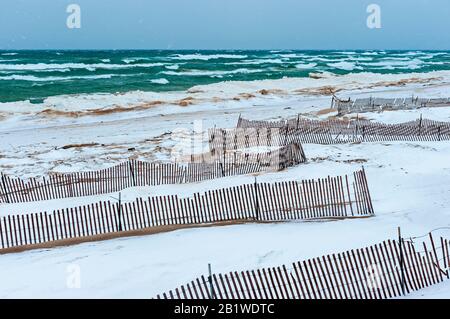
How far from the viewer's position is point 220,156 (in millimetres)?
20344

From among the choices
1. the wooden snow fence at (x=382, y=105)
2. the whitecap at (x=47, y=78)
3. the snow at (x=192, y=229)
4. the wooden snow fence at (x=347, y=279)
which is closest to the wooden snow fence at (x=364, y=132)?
the snow at (x=192, y=229)

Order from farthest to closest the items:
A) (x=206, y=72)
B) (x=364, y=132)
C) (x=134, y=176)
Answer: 1. (x=206, y=72)
2. (x=364, y=132)
3. (x=134, y=176)

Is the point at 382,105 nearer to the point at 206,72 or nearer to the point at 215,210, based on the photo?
the point at 215,210

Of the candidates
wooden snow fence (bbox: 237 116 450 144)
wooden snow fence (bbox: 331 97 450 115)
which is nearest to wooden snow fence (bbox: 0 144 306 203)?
wooden snow fence (bbox: 237 116 450 144)

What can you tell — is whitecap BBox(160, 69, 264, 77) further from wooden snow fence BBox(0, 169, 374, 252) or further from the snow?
wooden snow fence BBox(0, 169, 374, 252)

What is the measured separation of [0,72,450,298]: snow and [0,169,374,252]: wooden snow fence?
513 millimetres

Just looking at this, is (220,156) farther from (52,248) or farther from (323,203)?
(52,248)

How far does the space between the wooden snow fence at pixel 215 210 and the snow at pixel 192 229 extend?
1.68ft

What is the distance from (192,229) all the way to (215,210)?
0.89 meters

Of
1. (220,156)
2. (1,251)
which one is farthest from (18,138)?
(1,251)

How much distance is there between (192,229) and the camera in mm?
12547

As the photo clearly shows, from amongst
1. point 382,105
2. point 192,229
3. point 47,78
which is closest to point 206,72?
point 47,78

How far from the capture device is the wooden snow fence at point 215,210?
40.3ft
